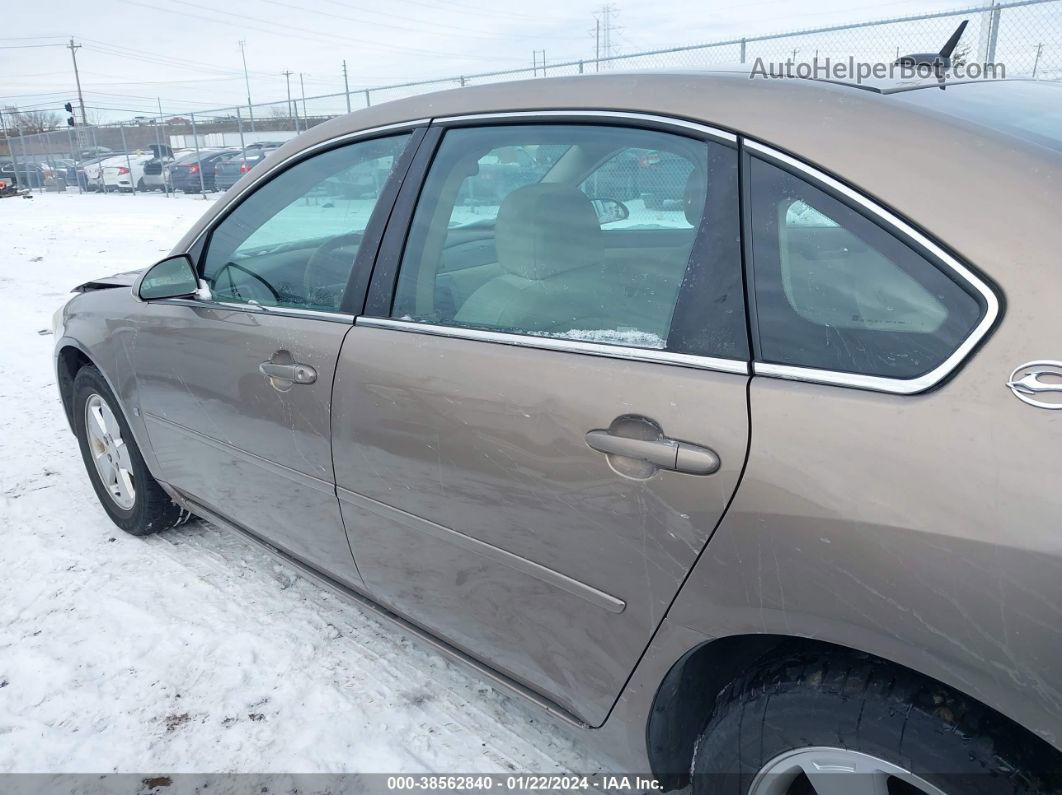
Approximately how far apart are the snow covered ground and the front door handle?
800 millimetres

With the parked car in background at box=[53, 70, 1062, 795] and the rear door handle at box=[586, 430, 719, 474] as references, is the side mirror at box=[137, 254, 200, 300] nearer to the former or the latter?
the parked car in background at box=[53, 70, 1062, 795]

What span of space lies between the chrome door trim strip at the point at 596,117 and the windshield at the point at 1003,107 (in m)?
0.35

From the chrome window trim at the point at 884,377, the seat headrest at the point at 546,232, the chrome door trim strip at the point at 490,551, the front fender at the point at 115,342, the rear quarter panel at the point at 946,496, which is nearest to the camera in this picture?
the rear quarter panel at the point at 946,496

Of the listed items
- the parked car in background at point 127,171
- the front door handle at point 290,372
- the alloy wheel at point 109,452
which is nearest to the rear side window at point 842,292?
the front door handle at point 290,372

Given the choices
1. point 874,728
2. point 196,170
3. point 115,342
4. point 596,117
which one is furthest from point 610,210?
point 196,170

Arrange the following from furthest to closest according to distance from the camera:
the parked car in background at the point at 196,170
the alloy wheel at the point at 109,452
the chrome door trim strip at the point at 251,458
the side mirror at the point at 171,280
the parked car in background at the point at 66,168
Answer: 1. the parked car in background at the point at 66,168
2. the parked car in background at the point at 196,170
3. the alloy wheel at the point at 109,452
4. the side mirror at the point at 171,280
5. the chrome door trim strip at the point at 251,458

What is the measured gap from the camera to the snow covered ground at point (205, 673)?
2260 mm

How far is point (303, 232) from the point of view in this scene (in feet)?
8.79

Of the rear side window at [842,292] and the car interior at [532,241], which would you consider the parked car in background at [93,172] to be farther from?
the rear side window at [842,292]

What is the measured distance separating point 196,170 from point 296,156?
71.9ft

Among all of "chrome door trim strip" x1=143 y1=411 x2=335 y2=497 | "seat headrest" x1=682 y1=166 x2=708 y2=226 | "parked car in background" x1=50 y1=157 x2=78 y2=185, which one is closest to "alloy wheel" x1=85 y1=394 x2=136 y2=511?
"chrome door trim strip" x1=143 y1=411 x2=335 y2=497

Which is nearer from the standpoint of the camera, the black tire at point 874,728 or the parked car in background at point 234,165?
the black tire at point 874,728

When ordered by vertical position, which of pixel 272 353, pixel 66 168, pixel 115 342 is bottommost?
pixel 115 342

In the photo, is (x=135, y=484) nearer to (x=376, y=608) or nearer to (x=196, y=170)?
(x=376, y=608)
